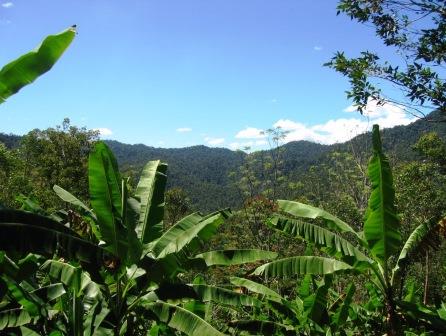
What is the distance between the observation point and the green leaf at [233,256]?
606cm

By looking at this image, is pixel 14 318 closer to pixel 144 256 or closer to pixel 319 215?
pixel 144 256

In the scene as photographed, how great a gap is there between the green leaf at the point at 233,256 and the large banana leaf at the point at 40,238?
185 centimetres

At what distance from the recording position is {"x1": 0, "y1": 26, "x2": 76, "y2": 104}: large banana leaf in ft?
14.5

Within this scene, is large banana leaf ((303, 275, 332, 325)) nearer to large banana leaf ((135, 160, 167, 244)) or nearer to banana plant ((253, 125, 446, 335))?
banana plant ((253, 125, 446, 335))

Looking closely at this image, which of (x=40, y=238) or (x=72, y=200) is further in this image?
(x=72, y=200)

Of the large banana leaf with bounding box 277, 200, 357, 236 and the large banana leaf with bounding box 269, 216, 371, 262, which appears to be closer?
the large banana leaf with bounding box 269, 216, 371, 262

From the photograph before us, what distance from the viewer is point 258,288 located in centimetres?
643

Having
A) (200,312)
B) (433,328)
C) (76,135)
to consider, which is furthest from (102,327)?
(76,135)

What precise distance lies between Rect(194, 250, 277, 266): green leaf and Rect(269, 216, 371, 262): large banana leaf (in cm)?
49

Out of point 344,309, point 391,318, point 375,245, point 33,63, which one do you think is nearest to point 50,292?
point 33,63

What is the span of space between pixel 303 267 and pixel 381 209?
1.29m

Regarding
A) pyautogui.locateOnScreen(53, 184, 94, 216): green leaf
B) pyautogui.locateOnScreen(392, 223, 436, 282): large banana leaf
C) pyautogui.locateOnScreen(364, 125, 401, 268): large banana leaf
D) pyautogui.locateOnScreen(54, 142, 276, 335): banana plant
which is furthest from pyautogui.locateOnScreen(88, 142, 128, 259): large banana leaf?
pyautogui.locateOnScreen(392, 223, 436, 282): large banana leaf

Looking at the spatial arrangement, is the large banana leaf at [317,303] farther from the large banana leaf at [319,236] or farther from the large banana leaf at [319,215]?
the large banana leaf at [319,215]

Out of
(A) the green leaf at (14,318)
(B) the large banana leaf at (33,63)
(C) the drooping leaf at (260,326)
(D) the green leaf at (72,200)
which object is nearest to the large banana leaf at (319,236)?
(C) the drooping leaf at (260,326)
